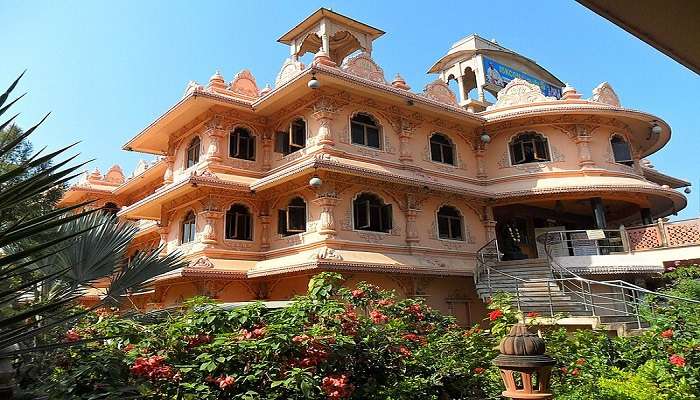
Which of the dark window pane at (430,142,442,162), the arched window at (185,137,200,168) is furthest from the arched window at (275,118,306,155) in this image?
the dark window pane at (430,142,442,162)

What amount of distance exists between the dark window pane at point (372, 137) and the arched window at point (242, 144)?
3.66 m

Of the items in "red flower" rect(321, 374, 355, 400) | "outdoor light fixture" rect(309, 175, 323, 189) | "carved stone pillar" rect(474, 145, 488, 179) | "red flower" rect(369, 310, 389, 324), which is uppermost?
"carved stone pillar" rect(474, 145, 488, 179)

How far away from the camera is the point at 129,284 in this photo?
461 cm

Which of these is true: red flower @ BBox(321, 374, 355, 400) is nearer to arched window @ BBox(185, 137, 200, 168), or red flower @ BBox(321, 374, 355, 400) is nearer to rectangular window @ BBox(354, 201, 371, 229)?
rectangular window @ BBox(354, 201, 371, 229)

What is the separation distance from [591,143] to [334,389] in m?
14.5

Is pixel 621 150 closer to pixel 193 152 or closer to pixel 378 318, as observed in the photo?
pixel 378 318

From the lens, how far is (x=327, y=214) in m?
12.2

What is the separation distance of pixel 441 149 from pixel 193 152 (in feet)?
26.3

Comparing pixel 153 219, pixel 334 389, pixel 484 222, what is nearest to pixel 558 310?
pixel 484 222

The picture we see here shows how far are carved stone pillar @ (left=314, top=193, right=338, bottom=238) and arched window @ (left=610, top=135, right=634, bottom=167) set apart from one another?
1017 cm

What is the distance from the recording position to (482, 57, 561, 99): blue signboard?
2016 cm

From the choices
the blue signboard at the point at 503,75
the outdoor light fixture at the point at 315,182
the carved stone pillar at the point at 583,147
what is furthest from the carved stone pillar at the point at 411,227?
the blue signboard at the point at 503,75

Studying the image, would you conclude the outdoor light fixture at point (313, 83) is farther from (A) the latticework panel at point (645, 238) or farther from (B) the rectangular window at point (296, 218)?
(A) the latticework panel at point (645, 238)

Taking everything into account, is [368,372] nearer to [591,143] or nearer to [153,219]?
[591,143]
